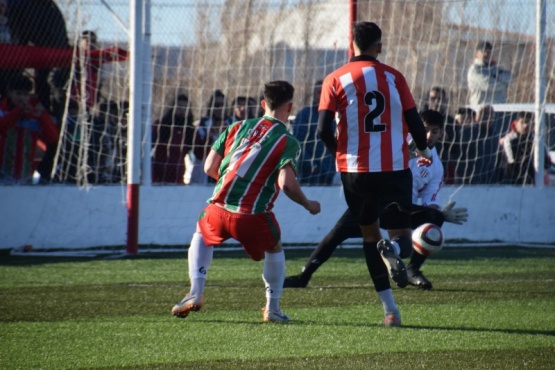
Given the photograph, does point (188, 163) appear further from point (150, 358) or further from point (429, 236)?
point (150, 358)

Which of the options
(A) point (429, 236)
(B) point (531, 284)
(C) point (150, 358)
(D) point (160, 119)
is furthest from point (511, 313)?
(D) point (160, 119)

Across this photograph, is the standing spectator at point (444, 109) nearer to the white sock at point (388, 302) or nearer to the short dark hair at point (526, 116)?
the short dark hair at point (526, 116)

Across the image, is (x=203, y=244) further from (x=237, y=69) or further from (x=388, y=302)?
(x=237, y=69)

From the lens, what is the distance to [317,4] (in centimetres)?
1373

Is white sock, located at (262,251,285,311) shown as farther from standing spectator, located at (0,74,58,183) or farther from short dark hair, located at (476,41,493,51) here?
short dark hair, located at (476,41,493,51)

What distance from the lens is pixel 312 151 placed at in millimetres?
13414

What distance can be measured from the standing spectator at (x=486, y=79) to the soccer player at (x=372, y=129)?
7.43m

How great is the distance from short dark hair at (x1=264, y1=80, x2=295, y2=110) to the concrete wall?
599 centimetres

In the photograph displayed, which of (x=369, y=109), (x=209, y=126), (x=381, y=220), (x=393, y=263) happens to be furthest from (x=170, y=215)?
(x=393, y=263)

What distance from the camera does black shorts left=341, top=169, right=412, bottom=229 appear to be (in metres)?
6.55

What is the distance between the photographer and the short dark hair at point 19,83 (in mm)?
12859

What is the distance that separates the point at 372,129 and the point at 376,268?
0.96m

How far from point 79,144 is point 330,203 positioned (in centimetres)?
339

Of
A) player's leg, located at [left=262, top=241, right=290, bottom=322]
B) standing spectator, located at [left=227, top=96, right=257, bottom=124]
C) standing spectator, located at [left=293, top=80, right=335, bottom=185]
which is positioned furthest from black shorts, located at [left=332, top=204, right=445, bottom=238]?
standing spectator, located at [left=227, top=96, right=257, bottom=124]
